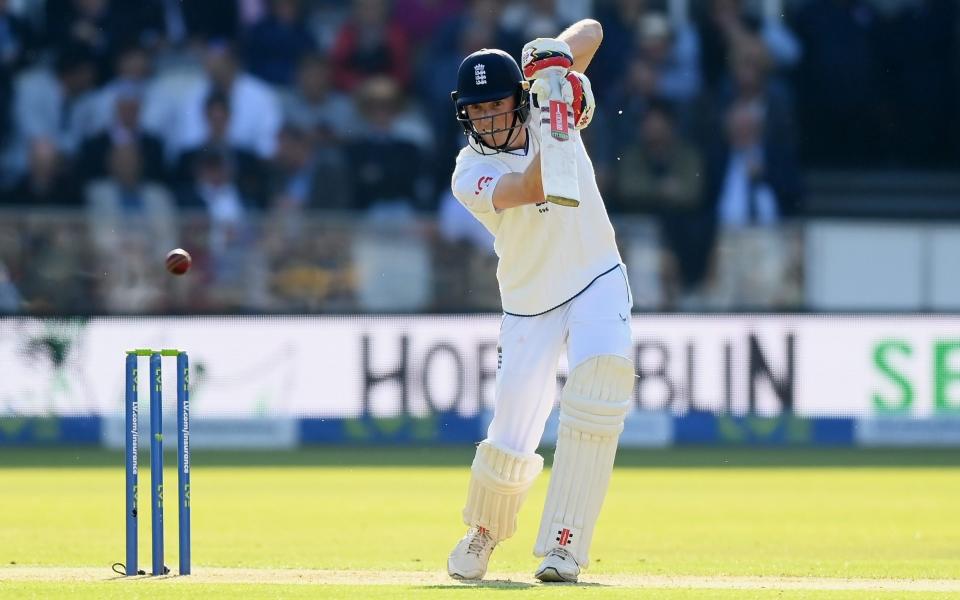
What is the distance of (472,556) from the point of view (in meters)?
5.68

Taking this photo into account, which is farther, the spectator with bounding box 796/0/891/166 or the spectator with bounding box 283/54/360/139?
the spectator with bounding box 796/0/891/166

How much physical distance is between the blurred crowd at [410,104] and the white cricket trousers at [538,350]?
21.8 ft

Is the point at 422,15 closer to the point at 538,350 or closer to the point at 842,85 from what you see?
the point at 842,85

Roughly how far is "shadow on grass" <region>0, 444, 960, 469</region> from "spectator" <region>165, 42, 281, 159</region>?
2994 millimetres

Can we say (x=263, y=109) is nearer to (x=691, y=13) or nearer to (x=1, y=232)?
(x=1, y=232)

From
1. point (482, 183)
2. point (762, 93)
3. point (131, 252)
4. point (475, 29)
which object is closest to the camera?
Answer: point (482, 183)

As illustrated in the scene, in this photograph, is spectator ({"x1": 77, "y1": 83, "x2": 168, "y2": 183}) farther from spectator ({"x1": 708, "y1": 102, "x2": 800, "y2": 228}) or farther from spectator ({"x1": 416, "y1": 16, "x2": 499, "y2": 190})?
spectator ({"x1": 708, "y1": 102, "x2": 800, "y2": 228})

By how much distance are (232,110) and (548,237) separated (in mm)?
8698

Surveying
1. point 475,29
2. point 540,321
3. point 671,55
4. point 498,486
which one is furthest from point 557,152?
point 671,55

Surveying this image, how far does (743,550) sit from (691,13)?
8763 mm

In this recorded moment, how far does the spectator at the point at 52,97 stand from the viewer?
557 inches

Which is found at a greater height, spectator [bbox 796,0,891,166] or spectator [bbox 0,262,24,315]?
spectator [bbox 796,0,891,166]

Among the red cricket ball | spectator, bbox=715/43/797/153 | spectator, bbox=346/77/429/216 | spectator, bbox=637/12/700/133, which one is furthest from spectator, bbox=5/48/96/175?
the red cricket ball

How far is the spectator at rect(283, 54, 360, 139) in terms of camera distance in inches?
555
